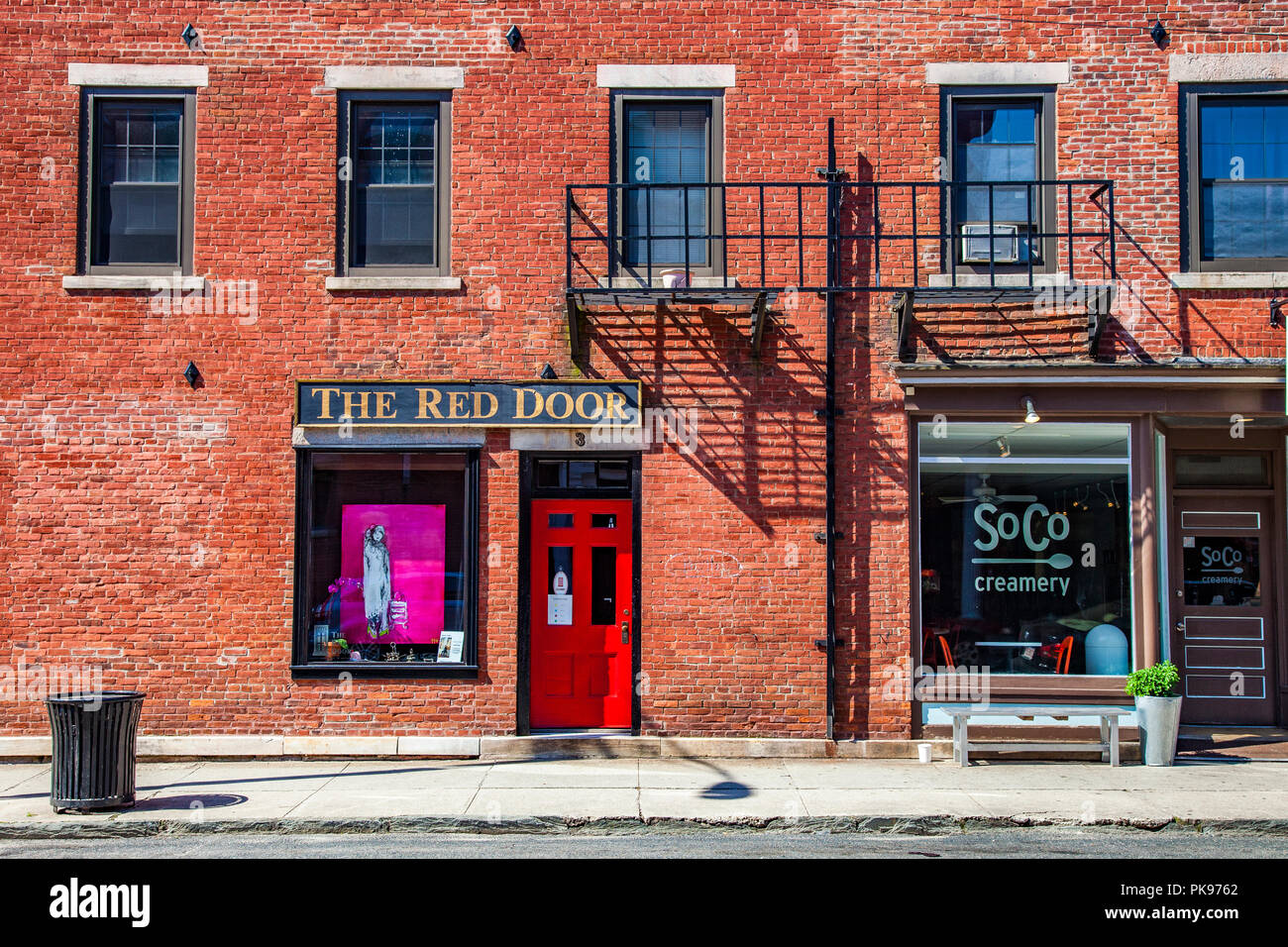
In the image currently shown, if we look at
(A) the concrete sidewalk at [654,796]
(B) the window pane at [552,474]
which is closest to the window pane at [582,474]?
(B) the window pane at [552,474]

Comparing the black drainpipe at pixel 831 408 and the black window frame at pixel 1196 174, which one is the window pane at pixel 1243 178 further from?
the black drainpipe at pixel 831 408

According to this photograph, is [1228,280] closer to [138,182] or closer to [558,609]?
[558,609]

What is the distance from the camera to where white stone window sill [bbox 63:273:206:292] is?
37.0ft

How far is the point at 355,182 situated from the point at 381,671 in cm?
510

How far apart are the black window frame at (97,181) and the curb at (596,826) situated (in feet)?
18.6

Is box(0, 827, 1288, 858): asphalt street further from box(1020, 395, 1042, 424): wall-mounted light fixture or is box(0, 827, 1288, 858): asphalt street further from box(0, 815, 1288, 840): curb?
box(1020, 395, 1042, 424): wall-mounted light fixture

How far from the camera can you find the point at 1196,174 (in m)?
11.4

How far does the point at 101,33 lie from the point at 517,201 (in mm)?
4661

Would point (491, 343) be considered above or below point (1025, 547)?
above

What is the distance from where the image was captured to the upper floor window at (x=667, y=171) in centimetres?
1148

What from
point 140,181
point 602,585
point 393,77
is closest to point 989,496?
point 602,585

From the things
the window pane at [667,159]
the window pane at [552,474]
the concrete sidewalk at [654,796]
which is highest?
the window pane at [667,159]

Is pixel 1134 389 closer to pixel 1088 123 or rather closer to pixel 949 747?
pixel 1088 123

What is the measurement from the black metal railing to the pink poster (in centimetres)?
304
